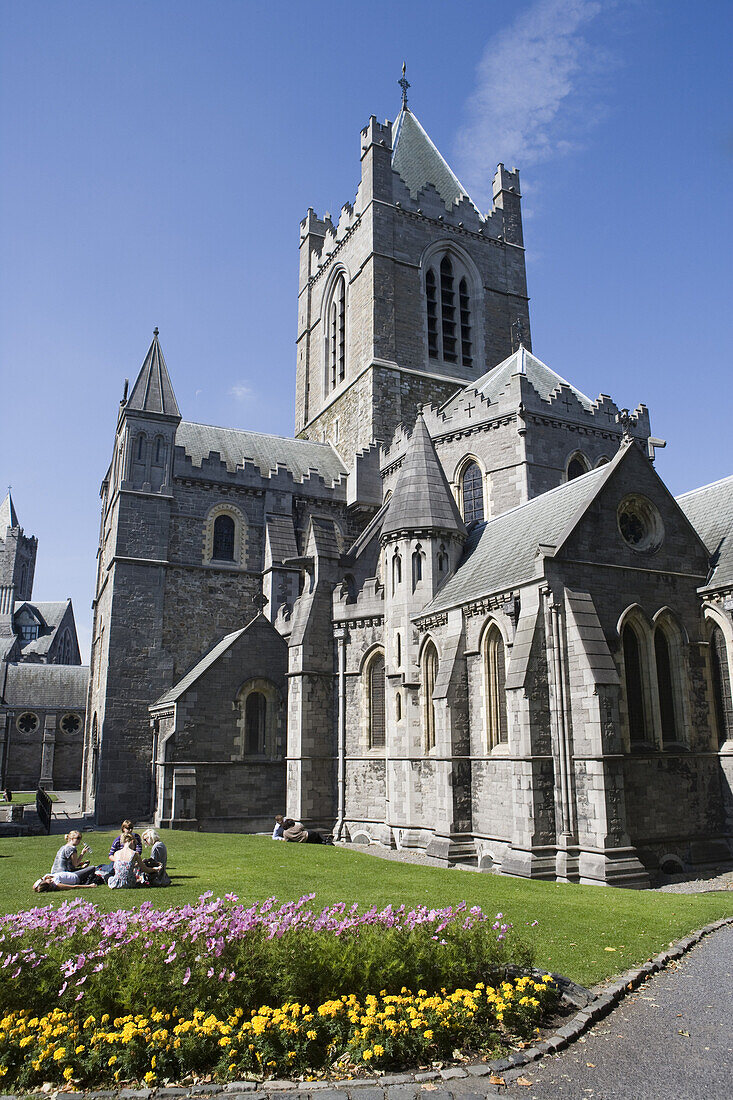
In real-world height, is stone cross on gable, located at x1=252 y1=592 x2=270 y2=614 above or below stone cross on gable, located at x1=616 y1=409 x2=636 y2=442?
below

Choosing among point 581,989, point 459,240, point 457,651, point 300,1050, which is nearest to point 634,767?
point 457,651

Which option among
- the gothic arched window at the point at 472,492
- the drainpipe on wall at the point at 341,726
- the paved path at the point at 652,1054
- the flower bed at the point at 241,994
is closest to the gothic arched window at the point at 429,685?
the drainpipe on wall at the point at 341,726

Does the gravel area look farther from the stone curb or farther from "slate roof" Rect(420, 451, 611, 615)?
the stone curb

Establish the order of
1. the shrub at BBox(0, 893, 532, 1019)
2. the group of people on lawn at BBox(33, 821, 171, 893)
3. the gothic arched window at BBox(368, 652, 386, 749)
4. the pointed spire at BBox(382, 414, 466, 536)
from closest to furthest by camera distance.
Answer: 1. the shrub at BBox(0, 893, 532, 1019)
2. the group of people on lawn at BBox(33, 821, 171, 893)
3. the pointed spire at BBox(382, 414, 466, 536)
4. the gothic arched window at BBox(368, 652, 386, 749)

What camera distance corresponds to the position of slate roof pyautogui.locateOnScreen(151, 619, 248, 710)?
25.0 meters

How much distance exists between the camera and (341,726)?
80.6 feet

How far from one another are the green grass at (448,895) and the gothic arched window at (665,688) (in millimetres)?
4615

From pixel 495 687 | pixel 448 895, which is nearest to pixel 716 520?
pixel 495 687

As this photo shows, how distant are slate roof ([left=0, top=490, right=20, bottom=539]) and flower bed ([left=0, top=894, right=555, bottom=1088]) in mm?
78310

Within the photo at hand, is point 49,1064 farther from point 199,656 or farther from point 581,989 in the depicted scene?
point 199,656

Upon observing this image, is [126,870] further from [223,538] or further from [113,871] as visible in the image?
[223,538]

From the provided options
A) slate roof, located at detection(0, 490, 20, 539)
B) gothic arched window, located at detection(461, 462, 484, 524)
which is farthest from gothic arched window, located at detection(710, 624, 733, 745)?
slate roof, located at detection(0, 490, 20, 539)

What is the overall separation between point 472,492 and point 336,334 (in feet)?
59.7

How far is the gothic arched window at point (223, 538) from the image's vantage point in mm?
31031
